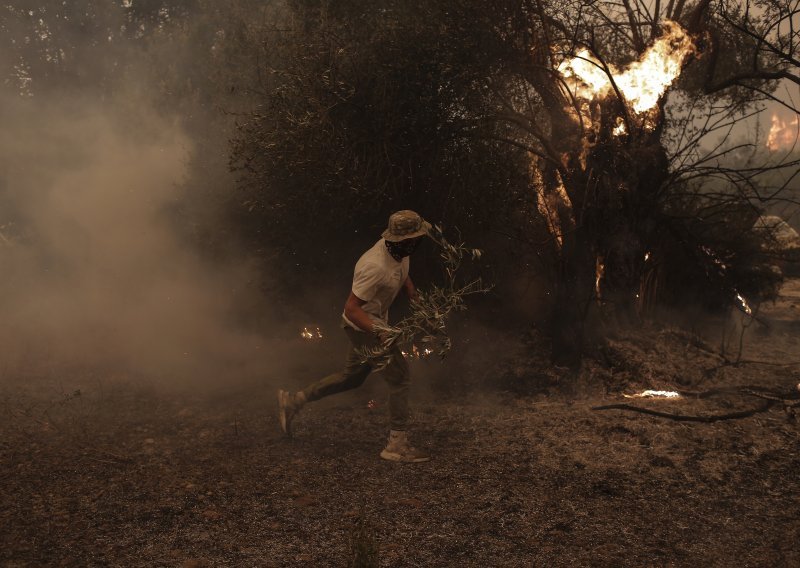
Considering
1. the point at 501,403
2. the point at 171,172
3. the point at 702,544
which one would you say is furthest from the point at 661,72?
the point at 171,172

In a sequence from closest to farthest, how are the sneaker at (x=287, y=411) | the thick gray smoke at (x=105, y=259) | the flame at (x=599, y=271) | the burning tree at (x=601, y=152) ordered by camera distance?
the sneaker at (x=287, y=411) → the burning tree at (x=601, y=152) → the flame at (x=599, y=271) → the thick gray smoke at (x=105, y=259)

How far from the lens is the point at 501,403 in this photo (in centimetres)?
743

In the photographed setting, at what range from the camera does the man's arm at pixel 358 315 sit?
5.48 metres

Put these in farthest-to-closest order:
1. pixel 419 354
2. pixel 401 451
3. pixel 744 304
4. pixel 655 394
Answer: pixel 744 304
pixel 419 354
pixel 655 394
pixel 401 451

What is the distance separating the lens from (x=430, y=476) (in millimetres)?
5355

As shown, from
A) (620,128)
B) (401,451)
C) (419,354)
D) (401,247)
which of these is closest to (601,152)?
(620,128)

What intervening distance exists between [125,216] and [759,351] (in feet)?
35.4

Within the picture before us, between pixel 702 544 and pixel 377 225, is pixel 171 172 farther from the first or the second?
pixel 702 544

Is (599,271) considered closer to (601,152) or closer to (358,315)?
(601,152)

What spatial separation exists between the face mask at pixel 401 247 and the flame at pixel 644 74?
12.3 feet

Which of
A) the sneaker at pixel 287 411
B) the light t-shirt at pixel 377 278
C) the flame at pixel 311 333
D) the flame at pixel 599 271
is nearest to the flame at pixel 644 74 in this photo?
the flame at pixel 599 271

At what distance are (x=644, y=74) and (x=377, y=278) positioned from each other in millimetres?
4520

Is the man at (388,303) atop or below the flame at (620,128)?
below

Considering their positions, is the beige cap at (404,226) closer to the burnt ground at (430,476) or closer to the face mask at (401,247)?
the face mask at (401,247)
